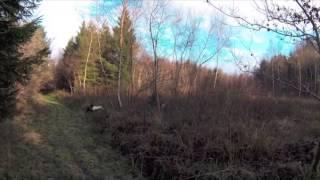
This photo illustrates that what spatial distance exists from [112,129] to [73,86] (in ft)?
102

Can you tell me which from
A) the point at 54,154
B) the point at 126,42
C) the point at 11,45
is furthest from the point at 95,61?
the point at 11,45

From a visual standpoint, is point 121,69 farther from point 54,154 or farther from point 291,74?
point 54,154

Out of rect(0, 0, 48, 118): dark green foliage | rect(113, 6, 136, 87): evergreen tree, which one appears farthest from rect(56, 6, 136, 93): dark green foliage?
rect(0, 0, 48, 118): dark green foliage

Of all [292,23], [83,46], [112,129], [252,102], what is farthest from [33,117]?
[83,46]

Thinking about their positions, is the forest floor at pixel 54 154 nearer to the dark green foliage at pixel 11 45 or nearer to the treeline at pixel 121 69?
the dark green foliage at pixel 11 45

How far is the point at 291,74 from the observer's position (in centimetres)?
3878

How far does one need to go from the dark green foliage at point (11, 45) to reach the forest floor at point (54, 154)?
2637 millimetres

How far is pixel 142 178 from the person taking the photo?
16.2 meters

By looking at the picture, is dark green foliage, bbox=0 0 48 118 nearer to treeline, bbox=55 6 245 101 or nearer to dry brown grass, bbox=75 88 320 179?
dry brown grass, bbox=75 88 320 179

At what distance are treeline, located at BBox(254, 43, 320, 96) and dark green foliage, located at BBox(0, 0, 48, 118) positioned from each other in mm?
6475

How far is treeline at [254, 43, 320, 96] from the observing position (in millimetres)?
8523

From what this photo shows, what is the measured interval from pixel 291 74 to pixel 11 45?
30.8m

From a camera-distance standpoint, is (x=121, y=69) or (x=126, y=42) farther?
(x=121, y=69)

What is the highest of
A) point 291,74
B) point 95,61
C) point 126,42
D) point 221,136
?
point 126,42
